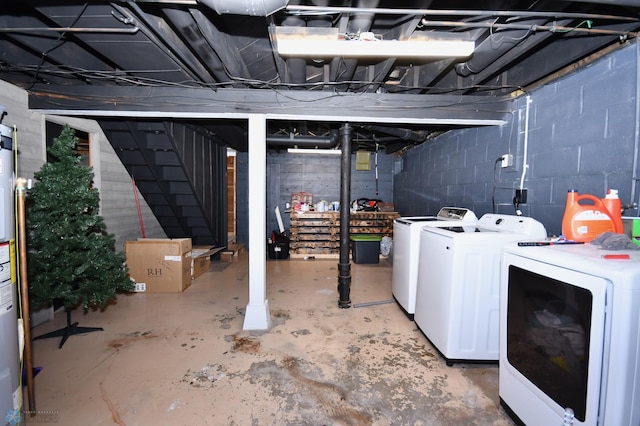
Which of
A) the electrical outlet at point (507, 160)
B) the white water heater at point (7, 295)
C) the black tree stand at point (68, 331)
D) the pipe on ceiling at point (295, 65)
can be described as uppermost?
the pipe on ceiling at point (295, 65)

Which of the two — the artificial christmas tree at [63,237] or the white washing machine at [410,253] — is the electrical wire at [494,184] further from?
the artificial christmas tree at [63,237]

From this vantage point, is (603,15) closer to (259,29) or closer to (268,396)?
(259,29)

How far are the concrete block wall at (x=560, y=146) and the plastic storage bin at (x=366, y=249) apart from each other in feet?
6.53

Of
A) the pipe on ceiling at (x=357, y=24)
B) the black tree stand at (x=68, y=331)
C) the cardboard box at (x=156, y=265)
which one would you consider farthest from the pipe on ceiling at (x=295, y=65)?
the black tree stand at (x=68, y=331)

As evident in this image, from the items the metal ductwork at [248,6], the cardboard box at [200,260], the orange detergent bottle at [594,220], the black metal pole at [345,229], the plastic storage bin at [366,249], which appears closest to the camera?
the metal ductwork at [248,6]

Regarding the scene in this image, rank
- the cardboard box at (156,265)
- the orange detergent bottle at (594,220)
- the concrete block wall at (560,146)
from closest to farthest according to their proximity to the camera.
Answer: the orange detergent bottle at (594,220), the concrete block wall at (560,146), the cardboard box at (156,265)

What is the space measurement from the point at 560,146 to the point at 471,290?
140 cm

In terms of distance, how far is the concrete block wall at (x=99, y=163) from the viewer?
2531 millimetres

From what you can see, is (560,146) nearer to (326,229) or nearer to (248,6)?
(248,6)

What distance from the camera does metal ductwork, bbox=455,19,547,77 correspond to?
1.88m

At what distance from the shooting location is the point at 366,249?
526 centimetres

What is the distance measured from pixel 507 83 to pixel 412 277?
217cm

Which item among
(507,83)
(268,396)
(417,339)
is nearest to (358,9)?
(507,83)

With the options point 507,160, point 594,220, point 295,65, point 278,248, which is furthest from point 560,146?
point 278,248
